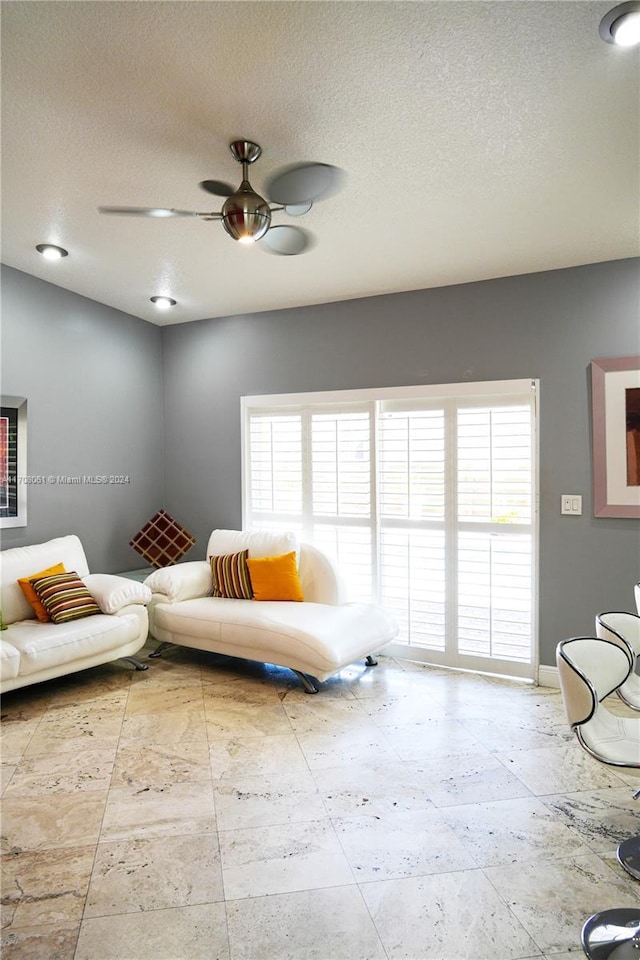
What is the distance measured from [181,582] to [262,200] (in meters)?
2.84

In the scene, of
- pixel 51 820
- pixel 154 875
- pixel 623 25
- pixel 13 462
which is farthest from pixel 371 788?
pixel 13 462

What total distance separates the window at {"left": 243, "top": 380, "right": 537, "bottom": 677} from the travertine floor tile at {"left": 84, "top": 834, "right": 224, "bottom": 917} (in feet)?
7.48

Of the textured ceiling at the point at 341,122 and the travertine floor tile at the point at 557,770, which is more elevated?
the textured ceiling at the point at 341,122

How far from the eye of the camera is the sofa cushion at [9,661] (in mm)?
3098

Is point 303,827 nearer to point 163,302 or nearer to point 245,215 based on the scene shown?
point 245,215

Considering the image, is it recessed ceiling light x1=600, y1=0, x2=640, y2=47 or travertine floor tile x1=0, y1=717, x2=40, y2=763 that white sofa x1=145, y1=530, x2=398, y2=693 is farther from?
recessed ceiling light x1=600, y1=0, x2=640, y2=47

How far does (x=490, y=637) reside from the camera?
386cm

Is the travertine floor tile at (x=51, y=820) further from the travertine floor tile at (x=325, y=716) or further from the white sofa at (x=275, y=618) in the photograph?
the white sofa at (x=275, y=618)

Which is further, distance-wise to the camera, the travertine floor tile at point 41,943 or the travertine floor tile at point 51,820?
the travertine floor tile at point 51,820

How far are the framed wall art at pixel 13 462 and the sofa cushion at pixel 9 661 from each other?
102 cm

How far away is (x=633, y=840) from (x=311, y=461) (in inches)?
121

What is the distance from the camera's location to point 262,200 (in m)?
2.24

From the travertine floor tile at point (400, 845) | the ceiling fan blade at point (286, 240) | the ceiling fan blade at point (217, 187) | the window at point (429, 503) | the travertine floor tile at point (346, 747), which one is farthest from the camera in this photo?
the window at point (429, 503)

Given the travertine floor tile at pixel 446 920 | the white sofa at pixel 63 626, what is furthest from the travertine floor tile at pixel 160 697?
the travertine floor tile at pixel 446 920
